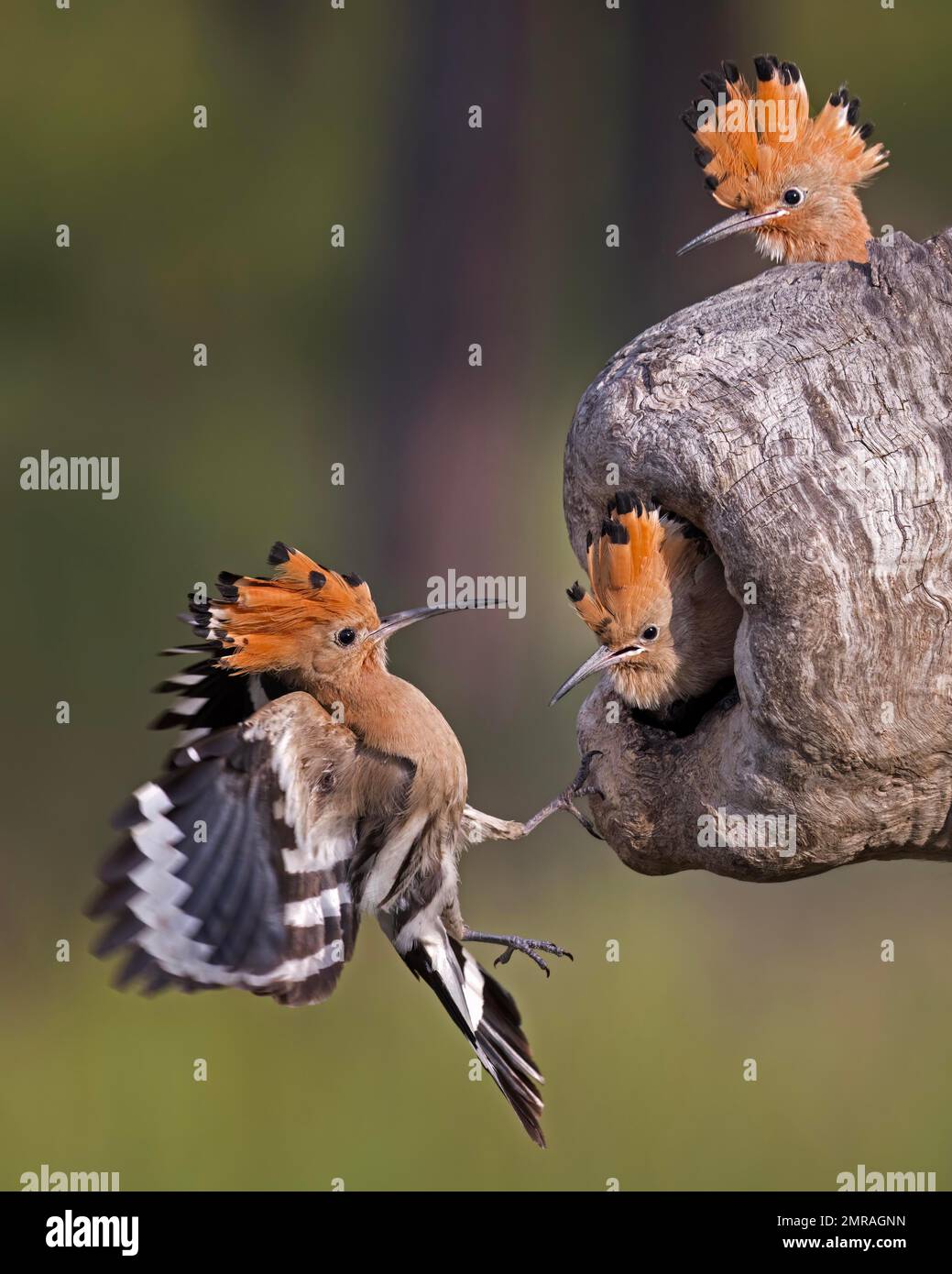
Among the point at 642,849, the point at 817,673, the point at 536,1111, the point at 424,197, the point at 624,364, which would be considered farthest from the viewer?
the point at 424,197

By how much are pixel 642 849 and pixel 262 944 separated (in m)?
0.60

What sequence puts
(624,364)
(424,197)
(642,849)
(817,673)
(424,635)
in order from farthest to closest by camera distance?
(424,197)
(424,635)
(642,849)
(624,364)
(817,673)

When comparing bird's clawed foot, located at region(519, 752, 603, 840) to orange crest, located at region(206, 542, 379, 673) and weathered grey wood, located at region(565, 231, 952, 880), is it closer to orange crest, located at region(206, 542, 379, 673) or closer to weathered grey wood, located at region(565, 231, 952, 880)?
weathered grey wood, located at region(565, 231, 952, 880)

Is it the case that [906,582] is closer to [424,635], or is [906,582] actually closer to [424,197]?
[424,635]

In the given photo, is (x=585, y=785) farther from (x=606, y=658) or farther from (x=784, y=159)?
(x=784, y=159)

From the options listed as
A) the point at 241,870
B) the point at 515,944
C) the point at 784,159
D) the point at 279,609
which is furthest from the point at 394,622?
the point at 784,159

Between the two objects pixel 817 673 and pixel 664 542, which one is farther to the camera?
pixel 664 542

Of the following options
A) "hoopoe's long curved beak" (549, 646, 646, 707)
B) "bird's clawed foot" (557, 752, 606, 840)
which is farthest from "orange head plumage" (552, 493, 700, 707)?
"bird's clawed foot" (557, 752, 606, 840)

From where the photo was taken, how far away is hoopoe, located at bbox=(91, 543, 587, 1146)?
7.94 feet

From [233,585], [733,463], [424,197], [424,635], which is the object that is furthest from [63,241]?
[733,463]

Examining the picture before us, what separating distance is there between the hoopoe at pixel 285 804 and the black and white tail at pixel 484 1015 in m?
0.11

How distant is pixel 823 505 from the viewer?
2.24 meters

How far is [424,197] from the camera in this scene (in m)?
6.01

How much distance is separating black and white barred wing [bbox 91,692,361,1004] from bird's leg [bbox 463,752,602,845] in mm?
380
